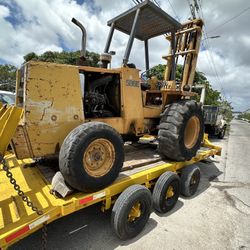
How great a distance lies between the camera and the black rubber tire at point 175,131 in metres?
3.81

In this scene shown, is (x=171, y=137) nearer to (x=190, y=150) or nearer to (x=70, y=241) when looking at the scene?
(x=190, y=150)

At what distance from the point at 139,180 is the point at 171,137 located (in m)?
1.07

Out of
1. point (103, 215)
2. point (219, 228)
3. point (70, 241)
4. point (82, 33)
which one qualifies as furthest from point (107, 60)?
point (219, 228)

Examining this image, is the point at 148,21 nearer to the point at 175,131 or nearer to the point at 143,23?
the point at 143,23

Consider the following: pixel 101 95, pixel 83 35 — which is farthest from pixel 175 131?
pixel 83 35

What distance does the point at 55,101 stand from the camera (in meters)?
2.78

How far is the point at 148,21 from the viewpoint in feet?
13.9

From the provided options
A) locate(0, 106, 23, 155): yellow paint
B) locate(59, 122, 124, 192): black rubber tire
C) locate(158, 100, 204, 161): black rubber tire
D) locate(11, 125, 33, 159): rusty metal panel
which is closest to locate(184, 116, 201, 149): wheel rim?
locate(158, 100, 204, 161): black rubber tire

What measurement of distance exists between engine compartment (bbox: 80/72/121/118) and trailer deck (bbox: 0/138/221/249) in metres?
1.05

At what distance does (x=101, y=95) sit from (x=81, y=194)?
1739mm

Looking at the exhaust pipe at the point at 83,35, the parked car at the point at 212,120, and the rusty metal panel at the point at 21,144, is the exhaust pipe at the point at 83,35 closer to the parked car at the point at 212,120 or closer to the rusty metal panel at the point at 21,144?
the rusty metal panel at the point at 21,144

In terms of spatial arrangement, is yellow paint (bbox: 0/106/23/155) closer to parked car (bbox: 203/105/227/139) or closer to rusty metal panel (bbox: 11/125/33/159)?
rusty metal panel (bbox: 11/125/33/159)

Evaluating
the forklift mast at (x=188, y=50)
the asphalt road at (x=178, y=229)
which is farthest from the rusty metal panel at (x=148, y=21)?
the asphalt road at (x=178, y=229)

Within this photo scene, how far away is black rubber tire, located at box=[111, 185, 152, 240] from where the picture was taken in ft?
8.83
